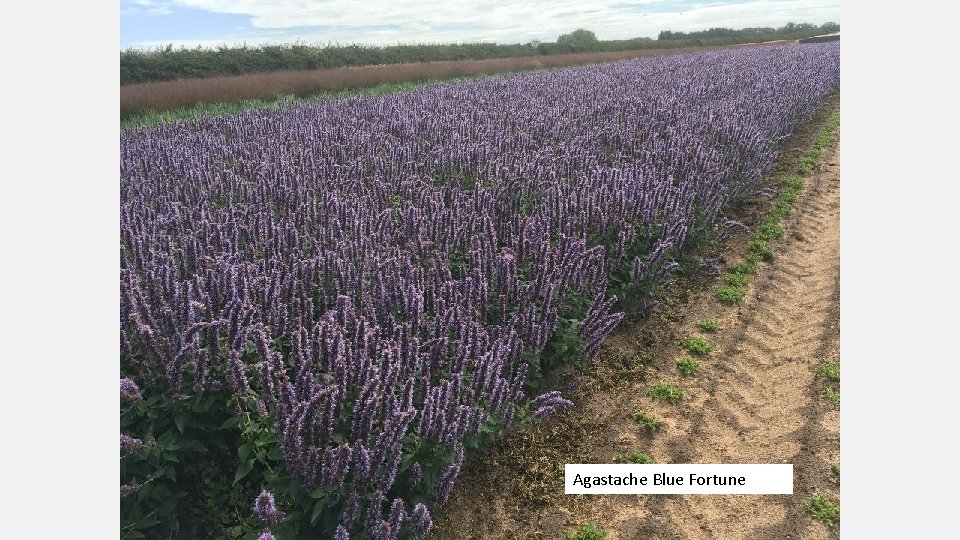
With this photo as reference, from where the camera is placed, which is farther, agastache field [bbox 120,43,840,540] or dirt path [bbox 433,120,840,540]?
dirt path [bbox 433,120,840,540]

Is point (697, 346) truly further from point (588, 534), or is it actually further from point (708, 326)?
point (588, 534)

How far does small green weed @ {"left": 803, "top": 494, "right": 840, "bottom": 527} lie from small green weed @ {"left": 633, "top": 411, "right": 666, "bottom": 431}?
3.08 feet

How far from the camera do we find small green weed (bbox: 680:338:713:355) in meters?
4.90

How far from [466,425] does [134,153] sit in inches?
266

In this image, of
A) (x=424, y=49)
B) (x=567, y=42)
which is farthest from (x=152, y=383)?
(x=567, y=42)

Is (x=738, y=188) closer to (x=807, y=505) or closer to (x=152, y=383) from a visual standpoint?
(x=807, y=505)

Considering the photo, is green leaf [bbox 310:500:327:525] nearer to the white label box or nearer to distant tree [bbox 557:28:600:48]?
the white label box

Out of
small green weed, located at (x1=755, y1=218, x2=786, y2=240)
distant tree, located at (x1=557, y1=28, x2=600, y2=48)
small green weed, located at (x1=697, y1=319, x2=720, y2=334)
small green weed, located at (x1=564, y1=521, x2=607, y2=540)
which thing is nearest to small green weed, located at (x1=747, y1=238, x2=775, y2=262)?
small green weed, located at (x1=755, y1=218, x2=786, y2=240)

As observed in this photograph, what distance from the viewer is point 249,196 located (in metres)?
5.85

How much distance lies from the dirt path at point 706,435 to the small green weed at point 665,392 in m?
0.05

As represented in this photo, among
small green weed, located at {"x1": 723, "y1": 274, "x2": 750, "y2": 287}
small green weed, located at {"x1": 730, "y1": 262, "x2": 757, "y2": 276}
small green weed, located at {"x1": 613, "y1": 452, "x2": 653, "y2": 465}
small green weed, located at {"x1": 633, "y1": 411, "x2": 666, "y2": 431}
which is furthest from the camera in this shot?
small green weed, located at {"x1": 730, "y1": 262, "x2": 757, "y2": 276}

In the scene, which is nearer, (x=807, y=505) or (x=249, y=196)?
(x=807, y=505)

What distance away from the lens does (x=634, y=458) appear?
3746 mm

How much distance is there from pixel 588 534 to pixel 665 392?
1.45 m
